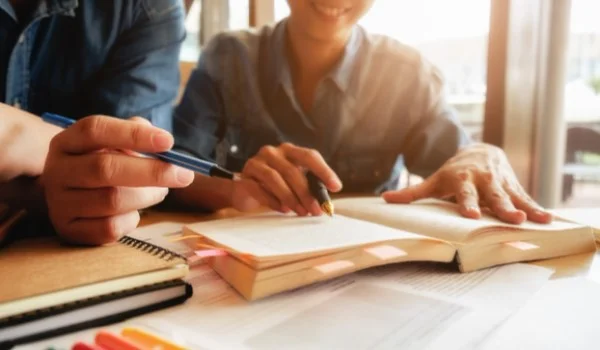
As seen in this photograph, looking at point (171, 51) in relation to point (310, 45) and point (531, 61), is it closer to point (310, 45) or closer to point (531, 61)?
point (310, 45)

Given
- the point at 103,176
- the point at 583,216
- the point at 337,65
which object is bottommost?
the point at 583,216

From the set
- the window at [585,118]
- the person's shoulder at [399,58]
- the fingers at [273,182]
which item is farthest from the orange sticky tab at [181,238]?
the window at [585,118]

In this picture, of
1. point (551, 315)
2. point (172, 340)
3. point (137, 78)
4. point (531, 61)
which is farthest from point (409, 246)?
point (531, 61)

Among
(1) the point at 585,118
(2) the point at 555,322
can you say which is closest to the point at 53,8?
(2) the point at 555,322

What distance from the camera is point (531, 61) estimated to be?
4.31 ft

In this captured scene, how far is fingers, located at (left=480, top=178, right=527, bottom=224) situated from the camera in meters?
0.59

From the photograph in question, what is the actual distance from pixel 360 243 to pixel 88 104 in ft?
2.01

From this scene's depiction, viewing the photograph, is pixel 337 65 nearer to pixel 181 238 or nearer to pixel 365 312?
pixel 181 238

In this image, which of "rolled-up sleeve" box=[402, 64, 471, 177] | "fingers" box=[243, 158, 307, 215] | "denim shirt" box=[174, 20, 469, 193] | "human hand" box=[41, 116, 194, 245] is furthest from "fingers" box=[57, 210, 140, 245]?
"rolled-up sleeve" box=[402, 64, 471, 177]

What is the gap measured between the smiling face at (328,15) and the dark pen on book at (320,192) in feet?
1.50

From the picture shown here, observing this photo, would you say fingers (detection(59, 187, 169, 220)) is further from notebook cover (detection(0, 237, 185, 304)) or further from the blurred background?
the blurred background

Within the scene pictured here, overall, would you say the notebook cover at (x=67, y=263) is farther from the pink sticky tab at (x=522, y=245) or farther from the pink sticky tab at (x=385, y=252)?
the pink sticky tab at (x=522, y=245)

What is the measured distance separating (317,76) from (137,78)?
38 cm

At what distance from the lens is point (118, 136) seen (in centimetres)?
44
